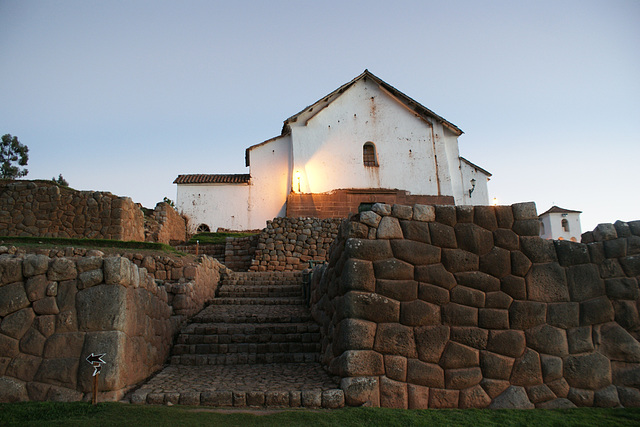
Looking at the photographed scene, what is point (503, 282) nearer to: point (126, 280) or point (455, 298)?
point (455, 298)

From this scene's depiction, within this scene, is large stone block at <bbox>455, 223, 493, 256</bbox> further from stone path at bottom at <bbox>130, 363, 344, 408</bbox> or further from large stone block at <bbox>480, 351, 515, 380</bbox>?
stone path at bottom at <bbox>130, 363, 344, 408</bbox>

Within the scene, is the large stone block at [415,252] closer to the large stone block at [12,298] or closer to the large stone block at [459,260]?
the large stone block at [459,260]

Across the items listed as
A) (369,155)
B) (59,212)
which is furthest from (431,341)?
(369,155)

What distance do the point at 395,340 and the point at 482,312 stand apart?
1047mm

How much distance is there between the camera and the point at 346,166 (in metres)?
20.7

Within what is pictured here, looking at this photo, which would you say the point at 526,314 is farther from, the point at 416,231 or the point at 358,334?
the point at 358,334

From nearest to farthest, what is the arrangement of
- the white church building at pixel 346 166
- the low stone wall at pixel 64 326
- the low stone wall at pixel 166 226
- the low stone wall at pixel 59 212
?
1. the low stone wall at pixel 64 326
2. the low stone wall at pixel 59 212
3. the low stone wall at pixel 166 226
4. the white church building at pixel 346 166

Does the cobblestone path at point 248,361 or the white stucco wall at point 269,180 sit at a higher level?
the white stucco wall at point 269,180

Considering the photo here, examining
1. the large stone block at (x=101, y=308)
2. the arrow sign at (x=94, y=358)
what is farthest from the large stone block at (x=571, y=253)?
the arrow sign at (x=94, y=358)

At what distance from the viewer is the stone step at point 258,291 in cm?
1032

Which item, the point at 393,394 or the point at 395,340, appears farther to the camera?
the point at 395,340

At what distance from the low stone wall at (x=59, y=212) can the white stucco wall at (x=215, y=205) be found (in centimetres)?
763

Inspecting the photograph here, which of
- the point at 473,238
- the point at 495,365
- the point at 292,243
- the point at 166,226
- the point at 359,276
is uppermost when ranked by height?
the point at 166,226

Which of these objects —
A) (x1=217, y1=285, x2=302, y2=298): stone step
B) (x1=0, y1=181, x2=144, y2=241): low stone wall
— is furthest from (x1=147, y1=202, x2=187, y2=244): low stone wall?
(x1=217, y1=285, x2=302, y2=298): stone step
